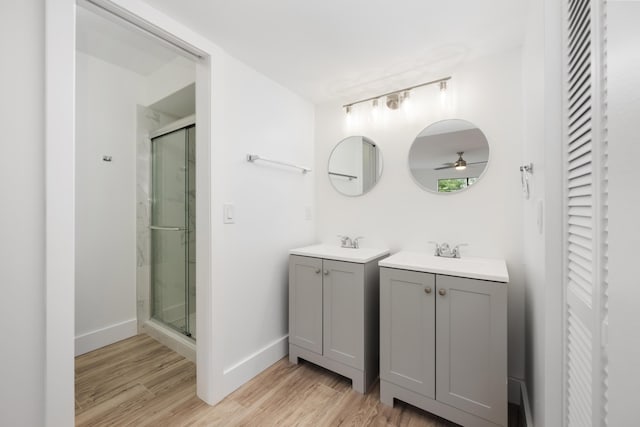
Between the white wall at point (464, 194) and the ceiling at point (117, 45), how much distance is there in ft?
5.23

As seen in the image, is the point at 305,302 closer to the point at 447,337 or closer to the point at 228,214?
the point at 228,214

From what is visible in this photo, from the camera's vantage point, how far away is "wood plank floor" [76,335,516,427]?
4.86ft

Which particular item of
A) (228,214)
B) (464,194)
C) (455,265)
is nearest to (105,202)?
(228,214)

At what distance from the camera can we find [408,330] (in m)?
1.55

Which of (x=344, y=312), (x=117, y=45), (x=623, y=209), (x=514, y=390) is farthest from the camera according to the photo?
(x=117, y=45)

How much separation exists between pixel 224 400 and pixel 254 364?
0.95ft

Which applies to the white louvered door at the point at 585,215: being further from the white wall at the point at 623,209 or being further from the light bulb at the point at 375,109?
the light bulb at the point at 375,109

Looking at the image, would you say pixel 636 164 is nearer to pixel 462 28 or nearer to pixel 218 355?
pixel 462 28

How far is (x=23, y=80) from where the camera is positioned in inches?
39.1

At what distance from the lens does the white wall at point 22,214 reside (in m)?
0.96

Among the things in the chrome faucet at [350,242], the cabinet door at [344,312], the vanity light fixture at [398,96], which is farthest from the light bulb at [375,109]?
the cabinet door at [344,312]

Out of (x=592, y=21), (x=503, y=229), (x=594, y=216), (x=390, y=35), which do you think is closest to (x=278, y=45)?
(x=390, y=35)

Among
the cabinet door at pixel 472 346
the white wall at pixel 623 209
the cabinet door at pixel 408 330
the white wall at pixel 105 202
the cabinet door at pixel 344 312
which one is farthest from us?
the white wall at pixel 105 202

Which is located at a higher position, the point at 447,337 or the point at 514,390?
the point at 447,337
